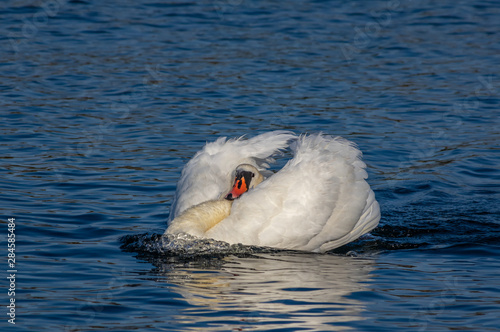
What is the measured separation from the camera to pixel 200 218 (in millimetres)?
8805

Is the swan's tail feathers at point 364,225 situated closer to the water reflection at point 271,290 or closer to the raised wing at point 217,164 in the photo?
the water reflection at point 271,290

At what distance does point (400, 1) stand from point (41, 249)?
17.8 metres

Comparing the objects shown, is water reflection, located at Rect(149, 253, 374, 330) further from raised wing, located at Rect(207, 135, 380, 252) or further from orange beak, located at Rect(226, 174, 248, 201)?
orange beak, located at Rect(226, 174, 248, 201)

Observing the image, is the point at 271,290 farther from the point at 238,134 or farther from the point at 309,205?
the point at 238,134

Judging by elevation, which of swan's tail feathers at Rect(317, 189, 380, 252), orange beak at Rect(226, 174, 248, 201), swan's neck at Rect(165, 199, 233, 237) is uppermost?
orange beak at Rect(226, 174, 248, 201)

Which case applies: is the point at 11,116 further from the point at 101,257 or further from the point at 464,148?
the point at 464,148

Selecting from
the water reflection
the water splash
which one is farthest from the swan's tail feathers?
the water splash

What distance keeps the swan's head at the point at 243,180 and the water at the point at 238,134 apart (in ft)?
3.11

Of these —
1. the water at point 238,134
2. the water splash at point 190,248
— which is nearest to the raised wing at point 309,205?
the water splash at point 190,248

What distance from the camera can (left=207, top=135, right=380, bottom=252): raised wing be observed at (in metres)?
8.80

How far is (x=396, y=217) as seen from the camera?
34.8 ft

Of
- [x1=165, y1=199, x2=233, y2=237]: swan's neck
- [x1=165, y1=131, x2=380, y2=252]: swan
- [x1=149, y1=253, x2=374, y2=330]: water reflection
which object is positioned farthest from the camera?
[x1=165, y1=131, x2=380, y2=252]: swan

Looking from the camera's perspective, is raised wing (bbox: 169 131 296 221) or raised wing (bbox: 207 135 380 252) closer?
raised wing (bbox: 207 135 380 252)

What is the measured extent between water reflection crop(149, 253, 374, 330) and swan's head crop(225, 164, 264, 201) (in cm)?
102
